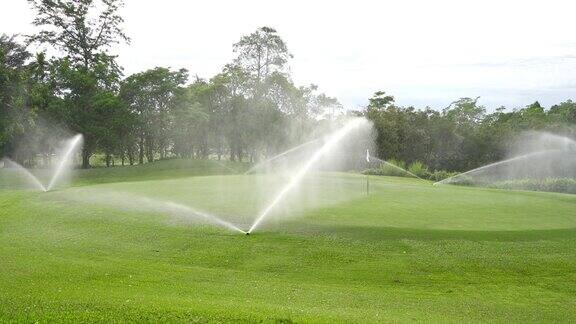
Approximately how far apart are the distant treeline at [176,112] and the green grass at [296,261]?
29.8 metres

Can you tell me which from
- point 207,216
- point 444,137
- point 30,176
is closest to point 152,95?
point 30,176

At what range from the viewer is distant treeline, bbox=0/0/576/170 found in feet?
173

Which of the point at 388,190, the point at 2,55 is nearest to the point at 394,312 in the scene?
the point at 388,190

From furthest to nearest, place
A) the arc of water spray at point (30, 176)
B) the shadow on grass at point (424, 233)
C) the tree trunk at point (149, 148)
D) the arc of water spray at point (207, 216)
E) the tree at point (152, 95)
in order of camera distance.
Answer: the tree trunk at point (149, 148) → the tree at point (152, 95) → the arc of water spray at point (30, 176) → the arc of water spray at point (207, 216) → the shadow on grass at point (424, 233)

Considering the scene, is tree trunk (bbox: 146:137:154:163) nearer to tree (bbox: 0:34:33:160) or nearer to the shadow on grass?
tree (bbox: 0:34:33:160)

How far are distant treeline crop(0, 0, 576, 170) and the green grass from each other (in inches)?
1174

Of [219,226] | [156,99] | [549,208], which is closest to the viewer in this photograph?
[219,226]

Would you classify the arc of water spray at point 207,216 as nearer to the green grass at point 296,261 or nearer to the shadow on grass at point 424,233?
the green grass at point 296,261

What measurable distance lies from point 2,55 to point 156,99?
55.9ft

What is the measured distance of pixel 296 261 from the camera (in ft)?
Result: 50.0

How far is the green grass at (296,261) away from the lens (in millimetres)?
10445

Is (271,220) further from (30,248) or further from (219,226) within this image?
(30,248)

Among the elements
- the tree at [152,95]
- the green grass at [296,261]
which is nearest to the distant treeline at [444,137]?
the tree at [152,95]

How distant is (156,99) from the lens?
59750mm
